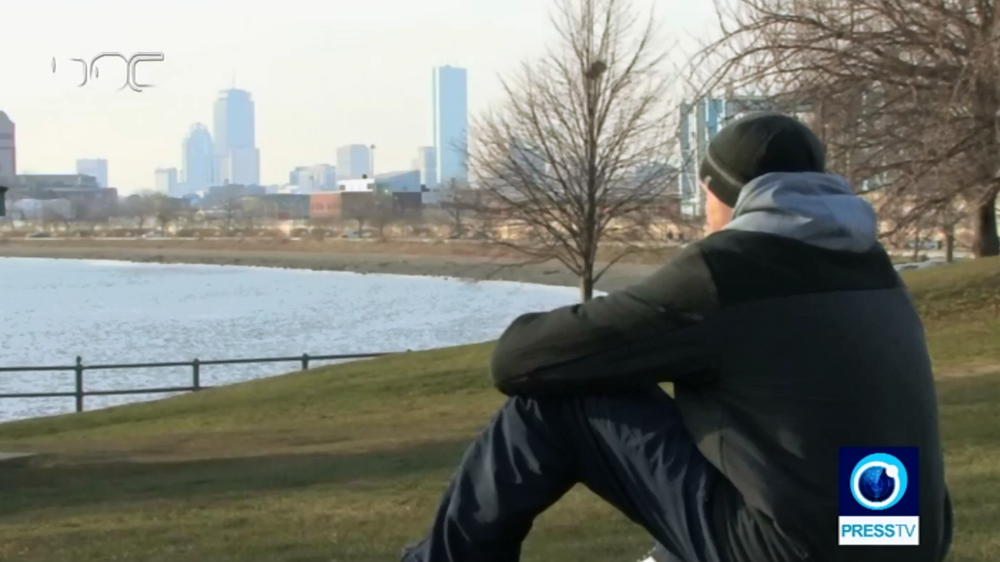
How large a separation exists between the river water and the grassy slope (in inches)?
112

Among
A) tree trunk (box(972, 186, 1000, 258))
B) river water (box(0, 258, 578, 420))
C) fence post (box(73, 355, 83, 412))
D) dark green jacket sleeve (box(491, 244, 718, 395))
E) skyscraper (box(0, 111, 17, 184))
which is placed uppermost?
skyscraper (box(0, 111, 17, 184))

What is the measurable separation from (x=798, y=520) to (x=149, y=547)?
4.46 metres

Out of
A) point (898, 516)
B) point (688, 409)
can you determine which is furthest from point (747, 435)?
point (898, 516)

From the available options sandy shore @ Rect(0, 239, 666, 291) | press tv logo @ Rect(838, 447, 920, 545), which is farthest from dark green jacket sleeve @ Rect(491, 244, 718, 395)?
sandy shore @ Rect(0, 239, 666, 291)

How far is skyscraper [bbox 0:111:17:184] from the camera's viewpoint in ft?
38.5

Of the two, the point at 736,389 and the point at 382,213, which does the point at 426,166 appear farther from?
the point at 736,389

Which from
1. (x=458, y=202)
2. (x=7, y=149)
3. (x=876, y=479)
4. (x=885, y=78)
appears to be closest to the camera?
(x=876, y=479)

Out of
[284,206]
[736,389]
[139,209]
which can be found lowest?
[736,389]

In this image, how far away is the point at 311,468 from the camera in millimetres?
9711

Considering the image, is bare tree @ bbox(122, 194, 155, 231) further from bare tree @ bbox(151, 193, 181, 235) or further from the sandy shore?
the sandy shore

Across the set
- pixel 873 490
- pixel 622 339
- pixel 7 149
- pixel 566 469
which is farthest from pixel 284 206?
pixel 873 490

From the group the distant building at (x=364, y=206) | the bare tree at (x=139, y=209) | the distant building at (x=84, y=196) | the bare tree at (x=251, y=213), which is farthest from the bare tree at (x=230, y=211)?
the distant building at (x=84, y=196)

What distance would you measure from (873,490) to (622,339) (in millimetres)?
516

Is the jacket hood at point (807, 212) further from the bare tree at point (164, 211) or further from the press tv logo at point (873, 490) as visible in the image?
the bare tree at point (164, 211)
